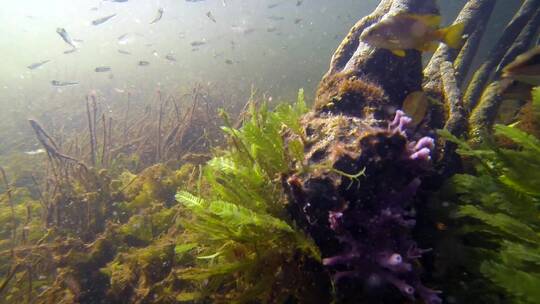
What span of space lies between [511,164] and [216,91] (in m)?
14.4

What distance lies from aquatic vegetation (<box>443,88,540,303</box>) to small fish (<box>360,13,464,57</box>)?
0.87 metres

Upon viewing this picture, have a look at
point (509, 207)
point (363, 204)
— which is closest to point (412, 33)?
point (509, 207)

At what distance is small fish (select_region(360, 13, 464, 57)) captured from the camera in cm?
312

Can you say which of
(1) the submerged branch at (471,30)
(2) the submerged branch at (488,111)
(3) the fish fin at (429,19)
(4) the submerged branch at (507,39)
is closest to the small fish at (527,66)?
(3) the fish fin at (429,19)

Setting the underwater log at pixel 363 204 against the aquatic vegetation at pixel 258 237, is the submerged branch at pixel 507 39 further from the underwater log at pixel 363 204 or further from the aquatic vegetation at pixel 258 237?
the aquatic vegetation at pixel 258 237

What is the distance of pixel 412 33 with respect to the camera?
3203 mm

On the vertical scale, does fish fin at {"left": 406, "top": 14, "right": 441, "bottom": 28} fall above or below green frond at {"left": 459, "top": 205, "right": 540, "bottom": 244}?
above

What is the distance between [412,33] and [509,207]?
175 centimetres

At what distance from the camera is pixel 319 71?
2200cm

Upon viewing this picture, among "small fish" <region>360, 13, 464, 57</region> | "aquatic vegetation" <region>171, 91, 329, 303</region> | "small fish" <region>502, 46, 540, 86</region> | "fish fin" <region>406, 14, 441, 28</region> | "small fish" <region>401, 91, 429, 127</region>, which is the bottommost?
"aquatic vegetation" <region>171, 91, 329, 303</region>

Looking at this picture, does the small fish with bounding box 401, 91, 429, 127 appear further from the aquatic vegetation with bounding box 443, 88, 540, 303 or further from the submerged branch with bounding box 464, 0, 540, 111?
the submerged branch with bounding box 464, 0, 540, 111

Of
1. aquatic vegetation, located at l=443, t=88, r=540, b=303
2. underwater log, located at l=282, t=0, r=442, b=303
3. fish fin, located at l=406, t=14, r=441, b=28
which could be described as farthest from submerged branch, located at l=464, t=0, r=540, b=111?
underwater log, located at l=282, t=0, r=442, b=303

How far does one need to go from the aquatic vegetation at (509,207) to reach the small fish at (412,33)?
87cm

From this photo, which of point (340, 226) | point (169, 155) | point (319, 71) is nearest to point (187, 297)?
point (340, 226)
